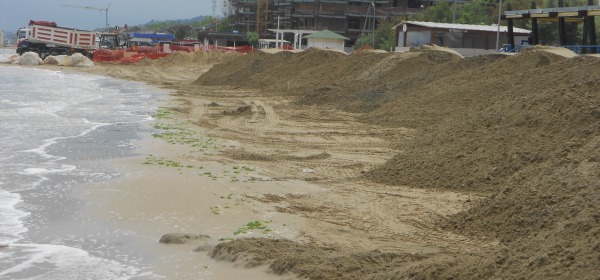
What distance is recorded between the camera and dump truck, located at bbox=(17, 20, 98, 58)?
65.6 m

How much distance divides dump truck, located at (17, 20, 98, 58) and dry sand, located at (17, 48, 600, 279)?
47788mm

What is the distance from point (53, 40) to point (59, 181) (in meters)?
57.7

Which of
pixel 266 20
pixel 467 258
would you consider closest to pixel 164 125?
pixel 467 258

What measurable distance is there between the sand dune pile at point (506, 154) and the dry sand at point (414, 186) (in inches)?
1.0

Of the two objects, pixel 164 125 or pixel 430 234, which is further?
pixel 164 125

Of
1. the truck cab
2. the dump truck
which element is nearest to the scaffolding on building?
the dump truck

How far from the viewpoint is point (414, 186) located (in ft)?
38.4

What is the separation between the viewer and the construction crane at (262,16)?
336 ft

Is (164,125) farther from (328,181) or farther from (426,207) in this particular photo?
(426,207)

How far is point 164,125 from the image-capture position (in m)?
20.9

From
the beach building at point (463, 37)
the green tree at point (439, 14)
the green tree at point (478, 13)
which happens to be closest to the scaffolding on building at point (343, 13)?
the green tree at point (439, 14)

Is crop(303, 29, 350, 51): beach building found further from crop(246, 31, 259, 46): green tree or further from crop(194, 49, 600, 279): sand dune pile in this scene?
crop(194, 49, 600, 279): sand dune pile

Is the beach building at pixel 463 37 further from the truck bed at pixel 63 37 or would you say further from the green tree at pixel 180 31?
the green tree at pixel 180 31

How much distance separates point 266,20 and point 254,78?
64993mm
